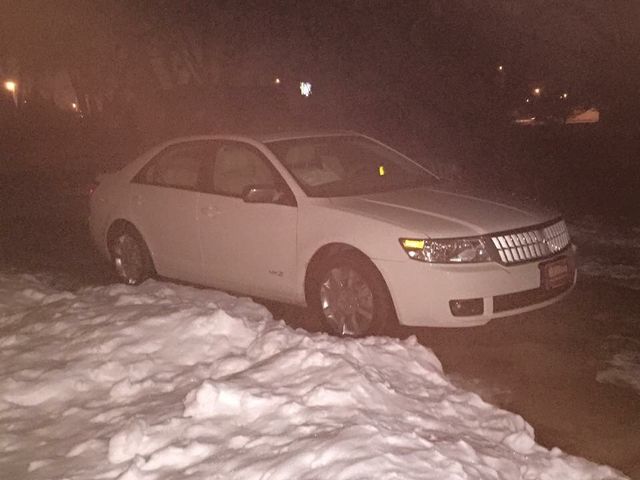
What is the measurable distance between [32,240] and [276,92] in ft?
41.7

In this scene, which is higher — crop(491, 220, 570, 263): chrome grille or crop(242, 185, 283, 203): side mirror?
crop(242, 185, 283, 203): side mirror

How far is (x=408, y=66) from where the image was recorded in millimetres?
16844

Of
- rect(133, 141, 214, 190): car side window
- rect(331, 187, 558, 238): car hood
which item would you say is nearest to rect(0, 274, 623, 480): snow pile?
rect(331, 187, 558, 238): car hood

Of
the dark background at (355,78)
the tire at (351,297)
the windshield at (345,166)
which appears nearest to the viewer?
the tire at (351,297)

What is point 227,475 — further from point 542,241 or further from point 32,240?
point 32,240

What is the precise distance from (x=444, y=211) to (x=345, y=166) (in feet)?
4.20

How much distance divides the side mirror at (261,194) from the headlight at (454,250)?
4.27 feet

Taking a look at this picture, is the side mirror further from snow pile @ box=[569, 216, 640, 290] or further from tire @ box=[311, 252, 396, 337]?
snow pile @ box=[569, 216, 640, 290]

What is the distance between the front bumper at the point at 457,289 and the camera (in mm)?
4621

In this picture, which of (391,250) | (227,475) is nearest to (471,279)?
(391,250)

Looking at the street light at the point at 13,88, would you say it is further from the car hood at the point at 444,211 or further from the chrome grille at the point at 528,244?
the chrome grille at the point at 528,244

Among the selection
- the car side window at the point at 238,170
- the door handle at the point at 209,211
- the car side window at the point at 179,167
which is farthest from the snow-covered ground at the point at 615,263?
the car side window at the point at 179,167

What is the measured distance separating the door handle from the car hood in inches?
45.3

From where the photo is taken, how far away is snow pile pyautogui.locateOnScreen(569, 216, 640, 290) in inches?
271
